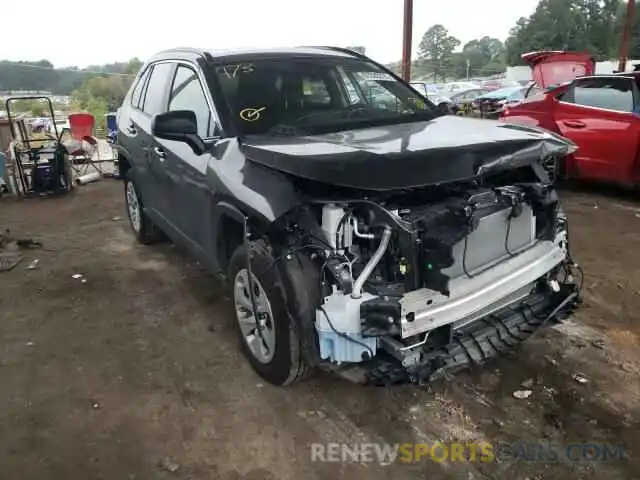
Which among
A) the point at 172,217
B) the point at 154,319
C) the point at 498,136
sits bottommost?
the point at 154,319

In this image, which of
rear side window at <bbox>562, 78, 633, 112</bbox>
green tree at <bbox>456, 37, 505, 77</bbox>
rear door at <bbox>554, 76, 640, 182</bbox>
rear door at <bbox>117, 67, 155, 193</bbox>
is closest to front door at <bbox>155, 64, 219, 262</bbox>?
rear door at <bbox>117, 67, 155, 193</bbox>

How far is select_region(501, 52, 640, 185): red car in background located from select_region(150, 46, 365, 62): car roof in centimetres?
310

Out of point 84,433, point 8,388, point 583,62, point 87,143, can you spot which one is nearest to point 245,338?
point 84,433

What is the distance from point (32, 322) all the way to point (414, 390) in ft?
9.22

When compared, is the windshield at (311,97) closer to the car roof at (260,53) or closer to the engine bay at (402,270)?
the car roof at (260,53)

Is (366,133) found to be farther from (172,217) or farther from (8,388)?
(8,388)

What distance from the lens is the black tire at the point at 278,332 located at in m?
2.81

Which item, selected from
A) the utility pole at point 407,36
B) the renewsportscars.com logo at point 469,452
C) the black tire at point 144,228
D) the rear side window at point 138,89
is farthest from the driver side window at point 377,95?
the utility pole at point 407,36

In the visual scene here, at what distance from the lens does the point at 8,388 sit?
3.32 metres

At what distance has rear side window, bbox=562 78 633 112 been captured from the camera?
681cm

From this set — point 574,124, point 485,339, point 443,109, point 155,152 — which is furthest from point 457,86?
point 485,339

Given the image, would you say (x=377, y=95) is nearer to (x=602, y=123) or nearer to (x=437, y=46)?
(x=602, y=123)

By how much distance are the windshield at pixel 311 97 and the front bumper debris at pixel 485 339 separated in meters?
1.42

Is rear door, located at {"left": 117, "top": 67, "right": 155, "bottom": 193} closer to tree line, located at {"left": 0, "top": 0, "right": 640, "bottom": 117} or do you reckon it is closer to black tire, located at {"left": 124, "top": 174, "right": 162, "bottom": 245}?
black tire, located at {"left": 124, "top": 174, "right": 162, "bottom": 245}
